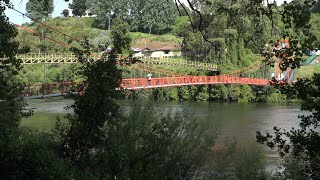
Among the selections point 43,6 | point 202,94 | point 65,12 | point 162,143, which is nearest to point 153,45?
point 202,94

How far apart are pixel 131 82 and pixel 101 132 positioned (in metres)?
14.0

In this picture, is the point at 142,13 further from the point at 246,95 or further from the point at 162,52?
the point at 246,95

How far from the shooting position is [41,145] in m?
3.81

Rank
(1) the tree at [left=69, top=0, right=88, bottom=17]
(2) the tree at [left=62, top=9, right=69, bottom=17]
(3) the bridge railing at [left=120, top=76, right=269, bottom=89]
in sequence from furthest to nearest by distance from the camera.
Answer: (2) the tree at [left=62, top=9, right=69, bottom=17] < (1) the tree at [left=69, top=0, right=88, bottom=17] < (3) the bridge railing at [left=120, top=76, right=269, bottom=89]

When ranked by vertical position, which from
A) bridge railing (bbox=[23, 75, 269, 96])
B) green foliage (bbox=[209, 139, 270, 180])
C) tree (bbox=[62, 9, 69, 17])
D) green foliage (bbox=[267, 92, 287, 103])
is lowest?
green foliage (bbox=[267, 92, 287, 103])

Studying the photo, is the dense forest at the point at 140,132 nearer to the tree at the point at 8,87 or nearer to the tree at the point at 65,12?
the tree at the point at 8,87

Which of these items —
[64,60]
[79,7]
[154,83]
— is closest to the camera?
[154,83]

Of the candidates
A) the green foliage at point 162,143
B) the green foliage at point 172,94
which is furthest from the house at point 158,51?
the green foliage at point 162,143

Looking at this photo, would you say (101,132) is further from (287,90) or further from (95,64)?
(287,90)

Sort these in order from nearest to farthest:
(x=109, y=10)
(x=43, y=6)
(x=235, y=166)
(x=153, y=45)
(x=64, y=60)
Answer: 1. (x=43, y=6)
2. (x=235, y=166)
3. (x=64, y=60)
4. (x=153, y=45)
5. (x=109, y=10)

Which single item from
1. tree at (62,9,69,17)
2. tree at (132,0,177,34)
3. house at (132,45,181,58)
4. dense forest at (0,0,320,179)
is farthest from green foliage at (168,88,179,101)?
tree at (62,9,69,17)

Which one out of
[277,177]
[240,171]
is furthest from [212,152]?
[277,177]

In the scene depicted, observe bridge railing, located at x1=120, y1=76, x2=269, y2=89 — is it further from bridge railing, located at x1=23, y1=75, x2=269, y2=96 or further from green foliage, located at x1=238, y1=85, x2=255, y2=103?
green foliage, located at x1=238, y1=85, x2=255, y2=103

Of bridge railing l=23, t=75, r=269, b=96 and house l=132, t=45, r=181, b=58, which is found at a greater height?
house l=132, t=45, r=181, b=58
